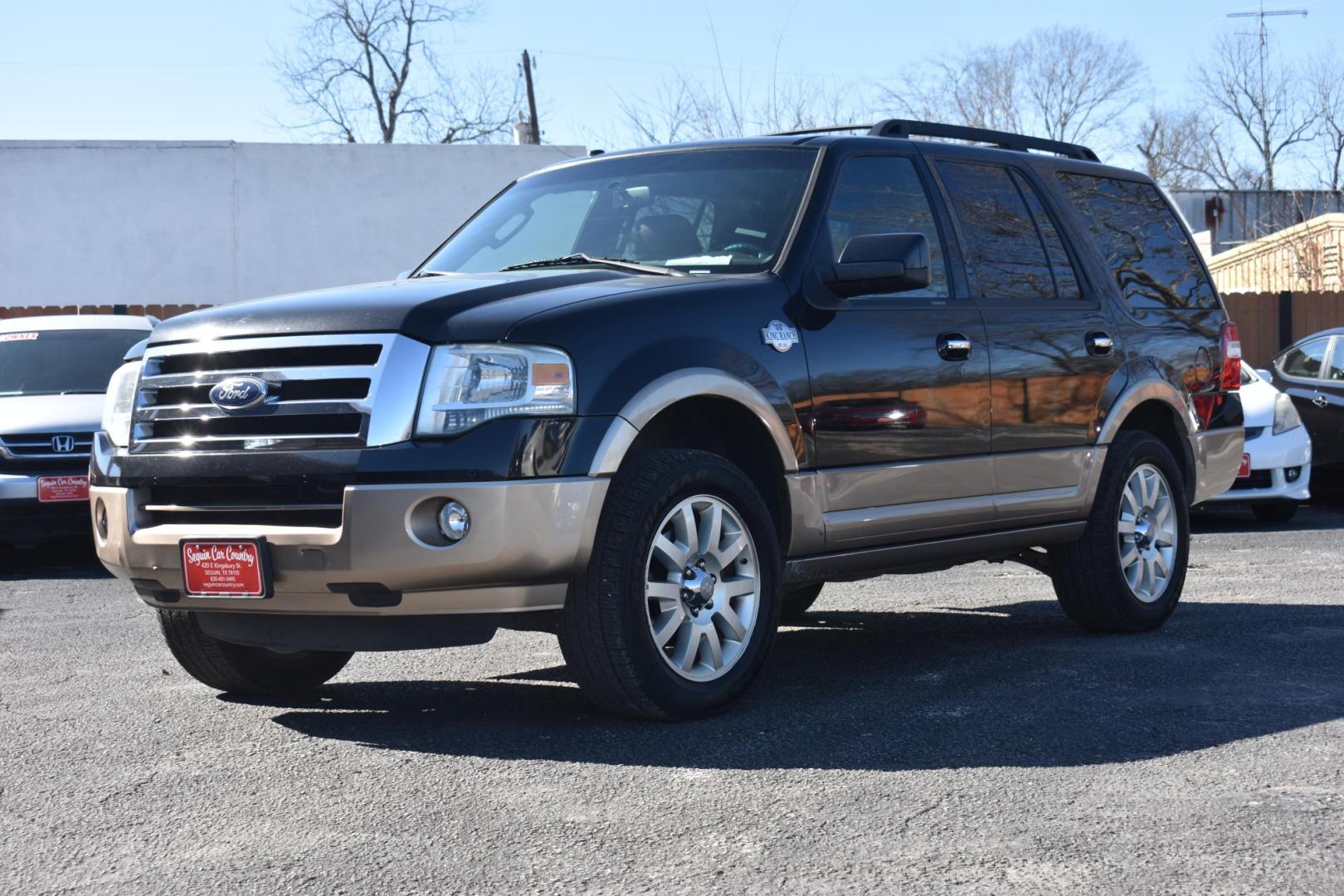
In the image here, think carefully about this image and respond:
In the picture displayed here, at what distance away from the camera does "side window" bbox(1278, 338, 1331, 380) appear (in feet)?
45.8

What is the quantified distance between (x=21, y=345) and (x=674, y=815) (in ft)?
32.1

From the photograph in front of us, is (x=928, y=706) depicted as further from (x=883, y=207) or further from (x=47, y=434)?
(x=47, y=434)

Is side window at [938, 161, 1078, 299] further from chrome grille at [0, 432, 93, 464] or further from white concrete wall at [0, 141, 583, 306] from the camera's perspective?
white concrete wall at [0, 141, 583, 306]

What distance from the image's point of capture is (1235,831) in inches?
155

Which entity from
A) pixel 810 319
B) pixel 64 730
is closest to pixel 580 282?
pixel 810 319

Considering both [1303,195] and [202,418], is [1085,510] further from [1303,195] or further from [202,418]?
[1303,195]

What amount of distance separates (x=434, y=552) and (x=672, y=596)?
0.79 metres

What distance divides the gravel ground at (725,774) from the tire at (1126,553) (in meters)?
0.15

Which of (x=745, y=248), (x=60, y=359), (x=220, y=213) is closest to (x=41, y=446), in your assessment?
(x=60, y=359)

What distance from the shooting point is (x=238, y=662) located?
5.77m

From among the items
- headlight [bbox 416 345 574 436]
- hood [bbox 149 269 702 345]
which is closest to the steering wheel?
hood [bbox 149 269 702 345]

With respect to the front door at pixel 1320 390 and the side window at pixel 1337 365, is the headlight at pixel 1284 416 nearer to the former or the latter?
the front door at pixel 1320 390

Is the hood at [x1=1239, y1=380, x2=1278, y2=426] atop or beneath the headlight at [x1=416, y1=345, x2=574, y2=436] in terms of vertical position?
beneath

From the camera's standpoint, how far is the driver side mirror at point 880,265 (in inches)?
223
